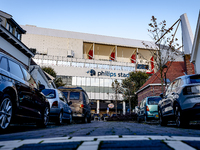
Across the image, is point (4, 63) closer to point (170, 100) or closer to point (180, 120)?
point (180, 120)

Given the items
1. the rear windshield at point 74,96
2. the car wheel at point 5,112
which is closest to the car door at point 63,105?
the rear windshield at point 74,96

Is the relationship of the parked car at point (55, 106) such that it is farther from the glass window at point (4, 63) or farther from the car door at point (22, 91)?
the glass window at point (4, 63)

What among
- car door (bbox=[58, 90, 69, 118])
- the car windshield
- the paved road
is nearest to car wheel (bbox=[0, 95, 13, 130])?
the paved road

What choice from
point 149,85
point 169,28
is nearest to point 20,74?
point 169,28

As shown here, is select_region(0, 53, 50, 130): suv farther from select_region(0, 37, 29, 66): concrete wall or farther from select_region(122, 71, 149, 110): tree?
select_region(122, 71, 149, 110): tree

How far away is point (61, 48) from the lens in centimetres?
6212

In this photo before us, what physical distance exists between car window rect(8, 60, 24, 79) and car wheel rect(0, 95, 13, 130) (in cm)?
84

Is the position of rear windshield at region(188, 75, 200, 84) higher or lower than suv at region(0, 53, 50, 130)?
higher

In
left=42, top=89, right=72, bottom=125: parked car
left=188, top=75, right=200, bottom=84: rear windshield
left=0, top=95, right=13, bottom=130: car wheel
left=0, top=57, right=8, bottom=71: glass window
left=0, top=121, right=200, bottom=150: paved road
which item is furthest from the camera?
left=42, top=89, right=72, bottom=125: parked car

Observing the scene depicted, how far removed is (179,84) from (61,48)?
185ft

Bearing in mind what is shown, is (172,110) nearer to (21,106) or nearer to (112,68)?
(21,106)

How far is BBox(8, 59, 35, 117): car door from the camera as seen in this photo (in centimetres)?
564

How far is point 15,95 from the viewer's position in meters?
5.41

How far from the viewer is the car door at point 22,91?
5.64 meters
